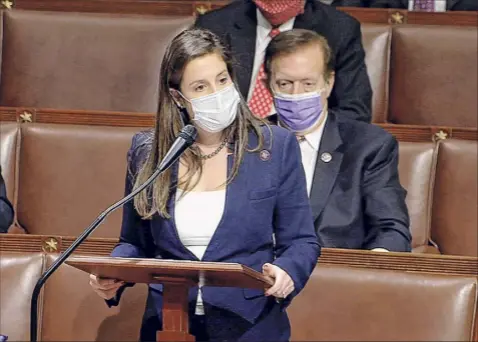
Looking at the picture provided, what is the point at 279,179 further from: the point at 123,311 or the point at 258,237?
the point at 123,311

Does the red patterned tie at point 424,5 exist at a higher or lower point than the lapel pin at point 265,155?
higher

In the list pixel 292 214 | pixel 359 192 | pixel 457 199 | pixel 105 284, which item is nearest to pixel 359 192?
pixel 359 192

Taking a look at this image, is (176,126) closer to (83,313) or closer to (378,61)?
(83,313)

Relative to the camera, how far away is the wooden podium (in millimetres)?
546

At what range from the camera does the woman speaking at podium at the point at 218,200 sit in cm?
67

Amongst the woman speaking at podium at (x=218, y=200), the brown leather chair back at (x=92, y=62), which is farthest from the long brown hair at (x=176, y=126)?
the brown leather chair back at (x=92, y=62)

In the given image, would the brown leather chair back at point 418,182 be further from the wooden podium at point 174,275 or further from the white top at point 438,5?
the wooden podium at point 174,275

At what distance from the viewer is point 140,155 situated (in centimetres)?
70

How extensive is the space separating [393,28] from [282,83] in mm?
235

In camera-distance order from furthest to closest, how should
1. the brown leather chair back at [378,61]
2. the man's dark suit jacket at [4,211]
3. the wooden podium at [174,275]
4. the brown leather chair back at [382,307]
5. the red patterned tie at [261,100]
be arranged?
the brown leather chair back at [378,61]
the red patterned tie at [261,100]
the man's dark suit jacket at [4,211]
the brown leather chair back at [382,307]
the wooden podium at [174,275]

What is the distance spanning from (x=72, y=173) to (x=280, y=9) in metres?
0.27

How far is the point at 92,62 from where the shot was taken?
1.09 meters

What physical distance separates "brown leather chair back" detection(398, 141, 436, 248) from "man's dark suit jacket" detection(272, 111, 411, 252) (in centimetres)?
5

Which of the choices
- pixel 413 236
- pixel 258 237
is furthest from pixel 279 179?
pixel 413 236
